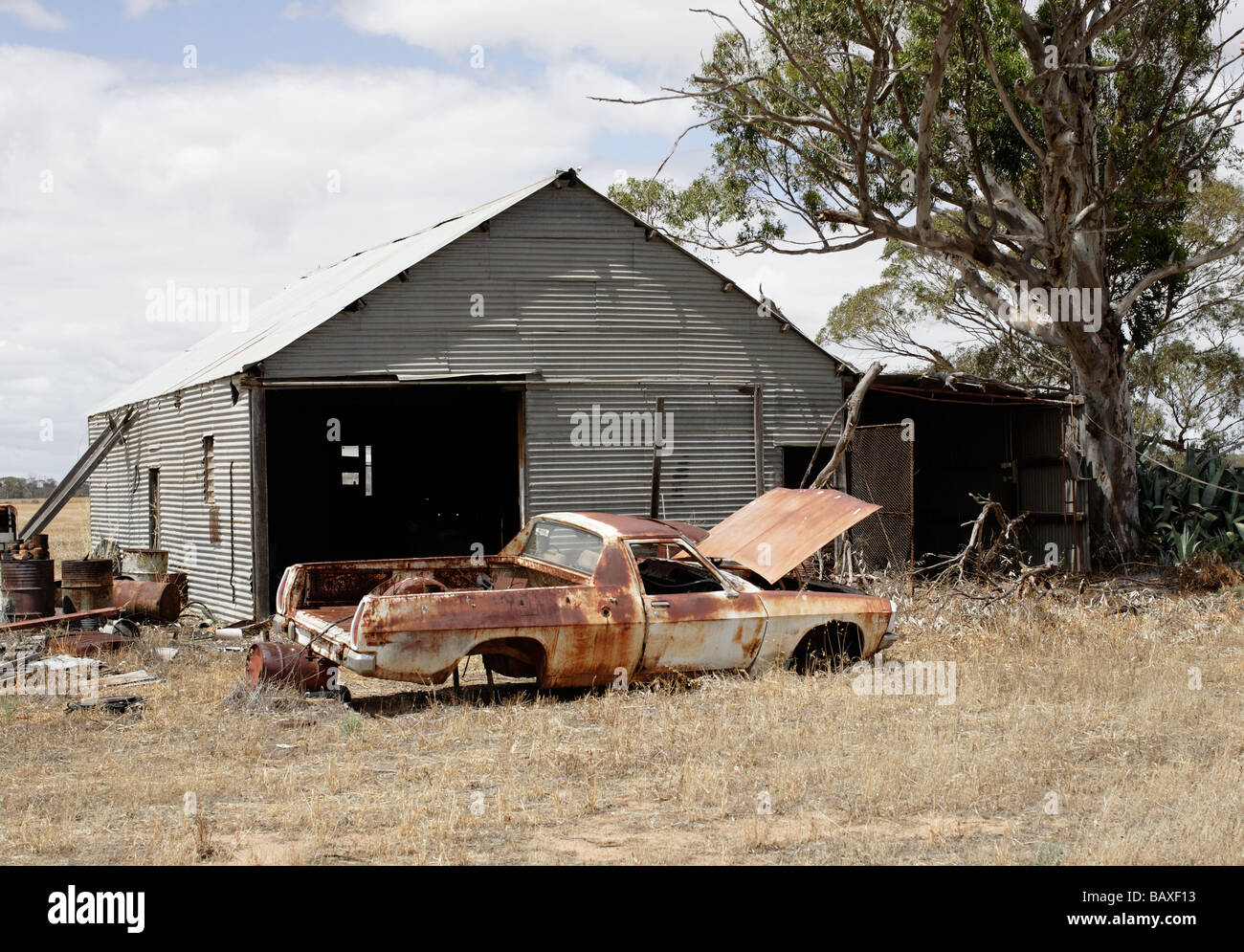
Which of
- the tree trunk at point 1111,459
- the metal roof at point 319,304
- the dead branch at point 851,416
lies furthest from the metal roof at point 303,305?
the tree trunk at point 1111,459

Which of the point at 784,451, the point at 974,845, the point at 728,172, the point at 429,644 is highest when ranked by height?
the point at 728,172

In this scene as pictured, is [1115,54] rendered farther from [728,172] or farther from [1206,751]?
[1206,751]

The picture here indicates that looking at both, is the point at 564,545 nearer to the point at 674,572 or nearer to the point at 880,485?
the point at 674,572

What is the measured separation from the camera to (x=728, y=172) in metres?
23.0

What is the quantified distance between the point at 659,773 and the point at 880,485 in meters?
10.2

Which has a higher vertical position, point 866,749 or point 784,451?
point 784,451

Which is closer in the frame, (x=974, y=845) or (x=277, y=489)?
(x=974, y=845)

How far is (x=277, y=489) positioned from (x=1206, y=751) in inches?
635

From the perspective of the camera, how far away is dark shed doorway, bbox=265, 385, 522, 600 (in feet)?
67.0

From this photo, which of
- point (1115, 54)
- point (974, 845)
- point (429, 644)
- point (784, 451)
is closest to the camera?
point (974, 845)

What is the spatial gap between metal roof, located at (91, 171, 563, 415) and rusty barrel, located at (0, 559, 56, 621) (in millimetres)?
3272

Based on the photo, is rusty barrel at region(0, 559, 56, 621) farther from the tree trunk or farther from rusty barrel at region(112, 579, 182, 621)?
the tree trunk
